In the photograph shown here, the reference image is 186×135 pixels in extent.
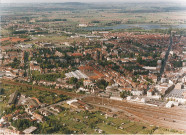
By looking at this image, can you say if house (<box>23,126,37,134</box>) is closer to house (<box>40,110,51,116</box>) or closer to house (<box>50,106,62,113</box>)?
house (<box>40,110,51,116</box>)

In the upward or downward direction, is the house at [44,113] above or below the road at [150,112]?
above

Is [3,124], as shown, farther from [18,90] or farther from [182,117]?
[182,117]

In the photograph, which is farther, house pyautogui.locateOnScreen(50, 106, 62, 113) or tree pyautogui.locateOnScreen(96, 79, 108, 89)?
tree pyautogui.locateOnScreen(96, 79, 108, 89)

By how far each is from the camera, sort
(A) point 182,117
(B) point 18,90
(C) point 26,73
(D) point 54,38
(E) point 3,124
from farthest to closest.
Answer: (D) point 54,38, (C) point 26,73, (B) point 18,90, (A) point 182,117, (E) point 3,124

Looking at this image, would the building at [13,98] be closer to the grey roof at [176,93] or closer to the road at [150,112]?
the road at [150,112]

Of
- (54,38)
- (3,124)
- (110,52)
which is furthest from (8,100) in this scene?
(54,38)

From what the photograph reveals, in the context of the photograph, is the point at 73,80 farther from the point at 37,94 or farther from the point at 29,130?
the point at 29,130

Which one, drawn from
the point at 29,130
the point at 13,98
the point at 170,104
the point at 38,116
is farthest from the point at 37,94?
the point at 170,104

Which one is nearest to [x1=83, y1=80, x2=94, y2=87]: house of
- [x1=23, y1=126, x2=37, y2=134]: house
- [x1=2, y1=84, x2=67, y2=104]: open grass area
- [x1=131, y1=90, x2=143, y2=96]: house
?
[x1=2, y1=84, x2=67, y2=104]: open grass area

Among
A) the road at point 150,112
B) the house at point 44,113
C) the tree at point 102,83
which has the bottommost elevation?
→ the road at point 150,112

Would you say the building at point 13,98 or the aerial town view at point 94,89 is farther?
the building at point 13,98

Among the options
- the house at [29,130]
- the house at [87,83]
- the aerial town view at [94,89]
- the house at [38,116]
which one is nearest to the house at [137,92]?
the aerial town view at [94,89]
